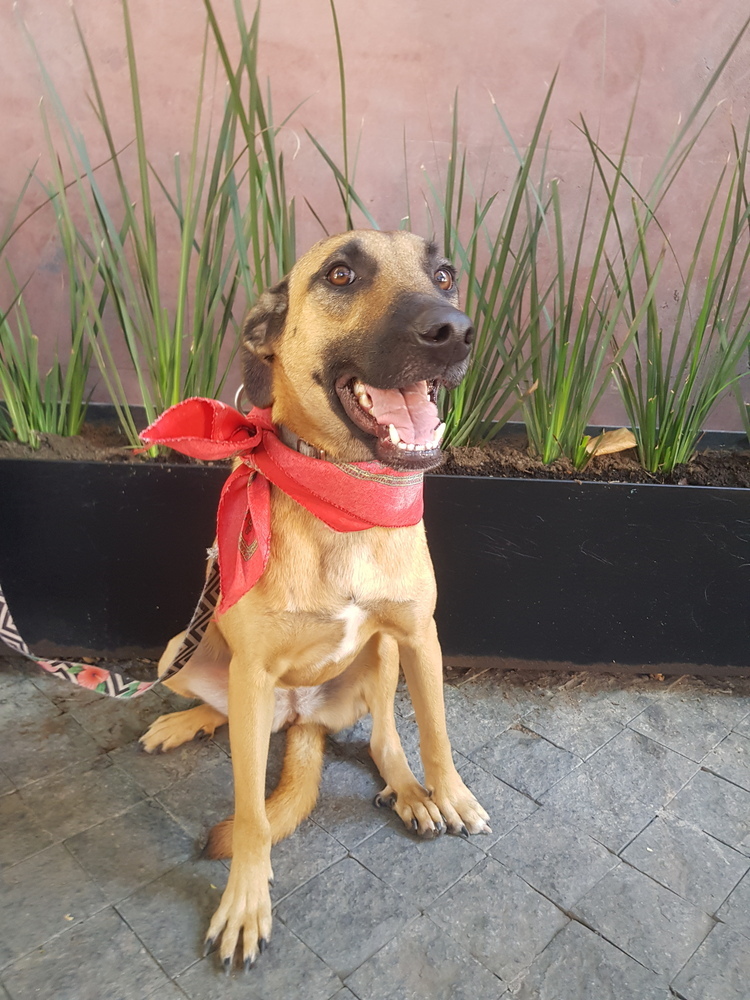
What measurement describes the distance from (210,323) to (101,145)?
1.10 metres

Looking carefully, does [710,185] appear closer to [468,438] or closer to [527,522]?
[468,438]

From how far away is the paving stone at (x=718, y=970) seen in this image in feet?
4.15

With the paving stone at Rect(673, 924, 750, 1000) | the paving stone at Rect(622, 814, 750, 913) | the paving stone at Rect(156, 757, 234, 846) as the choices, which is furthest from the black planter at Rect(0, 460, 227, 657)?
the paving stone at Rect(673, 924, 750, 1000)

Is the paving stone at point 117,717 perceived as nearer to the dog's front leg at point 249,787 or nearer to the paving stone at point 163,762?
the paving stone at point 163,762

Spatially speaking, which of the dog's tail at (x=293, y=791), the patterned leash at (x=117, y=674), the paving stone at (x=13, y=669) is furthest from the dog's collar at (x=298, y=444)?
the paving stone at (x=13, y=669)

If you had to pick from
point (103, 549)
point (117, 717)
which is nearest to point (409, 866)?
point (117, 717)

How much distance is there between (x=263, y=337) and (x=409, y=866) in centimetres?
123

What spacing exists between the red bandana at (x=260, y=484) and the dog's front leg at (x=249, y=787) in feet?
0.57

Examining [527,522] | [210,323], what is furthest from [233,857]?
[210,323]

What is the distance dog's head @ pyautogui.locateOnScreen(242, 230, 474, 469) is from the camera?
113 centimetres

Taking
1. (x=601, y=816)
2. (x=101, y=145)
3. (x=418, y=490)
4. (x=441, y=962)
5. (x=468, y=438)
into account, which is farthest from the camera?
(x=101, y=145)

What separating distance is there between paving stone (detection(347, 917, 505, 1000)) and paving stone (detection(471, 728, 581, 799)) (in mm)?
516

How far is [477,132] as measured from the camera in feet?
8.54

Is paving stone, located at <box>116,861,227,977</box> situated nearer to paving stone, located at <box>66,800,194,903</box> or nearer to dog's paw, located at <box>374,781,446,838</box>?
paving stone, located at <box>66,800,194,903</box>
